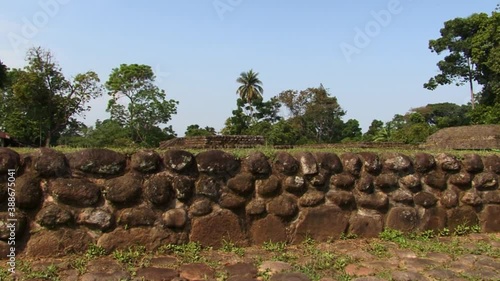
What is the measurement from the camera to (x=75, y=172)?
3.13 m

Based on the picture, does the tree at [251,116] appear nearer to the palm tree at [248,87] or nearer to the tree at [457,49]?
the palm tree at [248,87]

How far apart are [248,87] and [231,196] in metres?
42.4

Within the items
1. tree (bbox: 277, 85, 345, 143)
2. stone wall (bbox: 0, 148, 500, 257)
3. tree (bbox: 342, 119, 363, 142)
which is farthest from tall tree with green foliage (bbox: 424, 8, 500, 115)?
stone wall (bbox: 0, 148, 500, 257)

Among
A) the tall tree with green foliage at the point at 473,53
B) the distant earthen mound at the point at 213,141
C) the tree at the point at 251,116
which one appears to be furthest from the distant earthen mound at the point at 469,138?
the tree at the point at 251,116

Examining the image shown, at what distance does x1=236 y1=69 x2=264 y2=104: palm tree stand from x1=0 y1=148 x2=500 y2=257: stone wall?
1606 inches

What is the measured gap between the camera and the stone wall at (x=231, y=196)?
3023 mm

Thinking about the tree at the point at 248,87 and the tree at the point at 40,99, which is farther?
the tree at the point at 248,87

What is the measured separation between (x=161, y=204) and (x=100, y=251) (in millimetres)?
537

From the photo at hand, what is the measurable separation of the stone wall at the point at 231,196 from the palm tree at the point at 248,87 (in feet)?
134

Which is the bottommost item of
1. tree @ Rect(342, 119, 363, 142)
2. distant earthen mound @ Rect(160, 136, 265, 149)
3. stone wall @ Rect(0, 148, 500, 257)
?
stone wall @ Rect(0, 148, 500, 257)

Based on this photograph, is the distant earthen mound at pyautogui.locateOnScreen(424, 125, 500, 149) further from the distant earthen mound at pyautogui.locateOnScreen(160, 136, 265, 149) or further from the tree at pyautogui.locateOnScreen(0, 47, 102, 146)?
the tree at pyautogui.locateOnScreen(0, 47, 102, 146)

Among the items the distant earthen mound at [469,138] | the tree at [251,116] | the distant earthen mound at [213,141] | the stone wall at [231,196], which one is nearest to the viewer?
the stone wall at [231,196]

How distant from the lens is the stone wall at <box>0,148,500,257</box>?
119 inches

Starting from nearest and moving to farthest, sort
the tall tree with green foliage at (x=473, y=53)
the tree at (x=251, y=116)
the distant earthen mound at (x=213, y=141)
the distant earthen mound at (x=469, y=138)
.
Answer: the distant earthen mound at (x=213, y=141) → the distant earthen mound at (x=469, y=138) → the tall tree with green foliage at (x=473, y=53) → the tree at (x=251, y=116)
